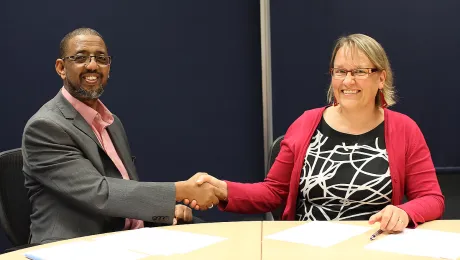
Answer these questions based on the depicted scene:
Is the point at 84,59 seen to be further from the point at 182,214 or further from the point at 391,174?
the point at 391,174

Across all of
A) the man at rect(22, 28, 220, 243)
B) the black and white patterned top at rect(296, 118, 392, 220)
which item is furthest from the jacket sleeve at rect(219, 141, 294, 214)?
the man at rect(22, 28, 220, 243)

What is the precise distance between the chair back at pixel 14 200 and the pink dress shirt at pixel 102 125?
322mm

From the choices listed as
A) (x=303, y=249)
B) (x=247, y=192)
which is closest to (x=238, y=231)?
(x=303, y=249)

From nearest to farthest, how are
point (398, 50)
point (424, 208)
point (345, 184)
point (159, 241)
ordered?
point (159, 241), point (424, 208), point (345, 184), point (398, 50)

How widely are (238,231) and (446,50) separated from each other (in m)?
2.17

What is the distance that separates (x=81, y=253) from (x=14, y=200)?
2.64 ft

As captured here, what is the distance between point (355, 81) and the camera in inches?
97.8

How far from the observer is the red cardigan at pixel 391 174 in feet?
7.82

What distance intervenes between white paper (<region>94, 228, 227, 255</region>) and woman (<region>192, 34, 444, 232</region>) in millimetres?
567

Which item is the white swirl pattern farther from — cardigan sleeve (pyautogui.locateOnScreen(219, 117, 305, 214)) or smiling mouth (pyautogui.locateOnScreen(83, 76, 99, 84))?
smiling mouth (pyautogui.locateOnScreen(83, 76, 99, 84))

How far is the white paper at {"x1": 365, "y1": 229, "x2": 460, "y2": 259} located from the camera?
67.9 inches

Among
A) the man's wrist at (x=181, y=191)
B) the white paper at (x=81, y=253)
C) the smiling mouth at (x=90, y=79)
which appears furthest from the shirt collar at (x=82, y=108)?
the white paper at (x=81, y=253)

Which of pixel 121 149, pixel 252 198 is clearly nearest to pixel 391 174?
pixel 252 198

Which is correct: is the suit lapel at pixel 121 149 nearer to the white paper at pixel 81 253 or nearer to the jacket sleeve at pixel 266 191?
the jacket sleeve at pixel 266 191
